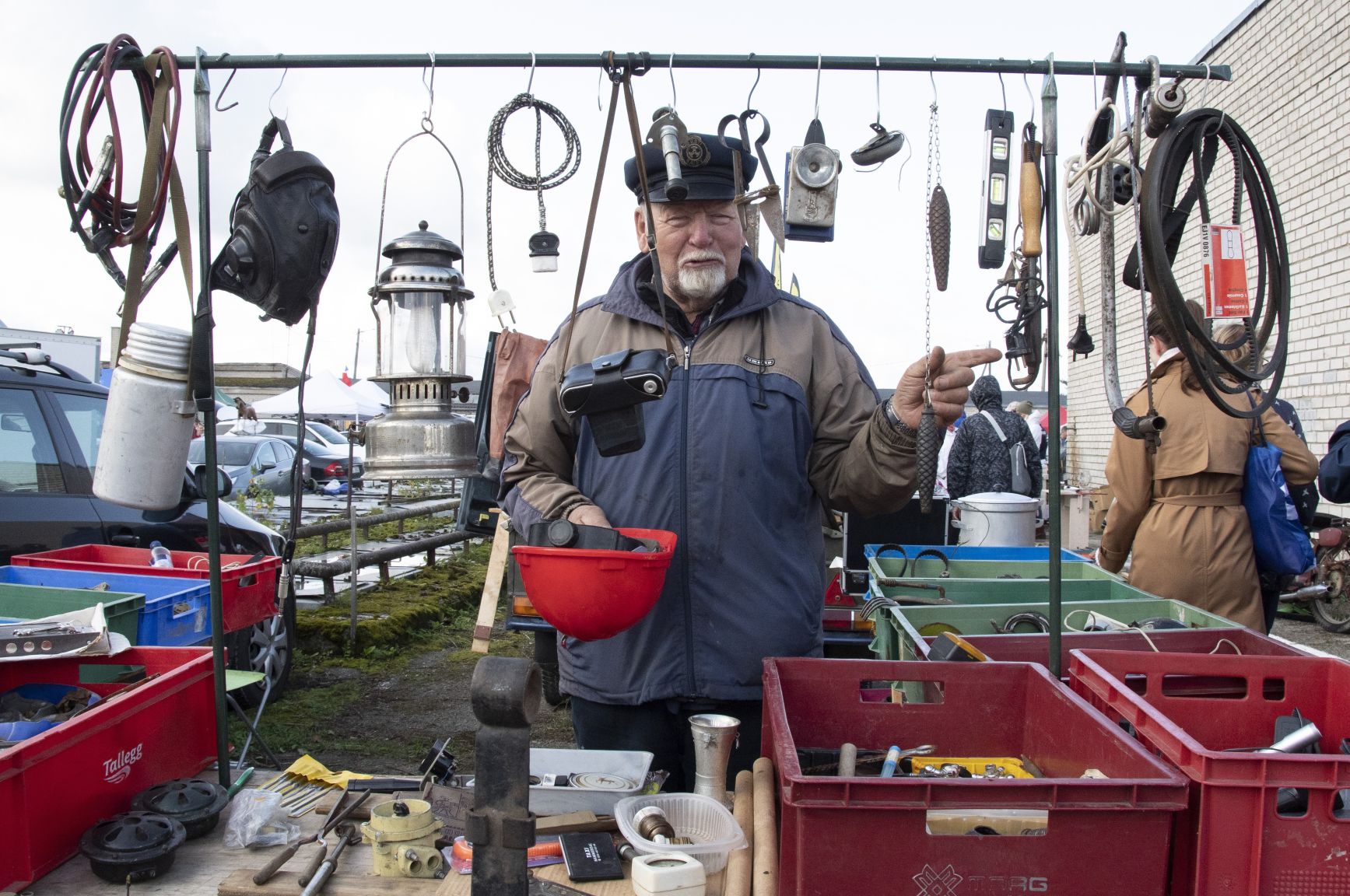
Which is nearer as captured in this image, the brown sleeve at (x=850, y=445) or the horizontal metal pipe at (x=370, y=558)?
the brown sleeve at (x=850, y=445)

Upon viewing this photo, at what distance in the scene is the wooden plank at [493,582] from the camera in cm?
529

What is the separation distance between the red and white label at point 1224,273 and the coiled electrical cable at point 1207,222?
40 mm

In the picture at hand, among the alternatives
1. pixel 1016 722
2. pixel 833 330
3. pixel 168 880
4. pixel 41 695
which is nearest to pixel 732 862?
pixel 1016 722

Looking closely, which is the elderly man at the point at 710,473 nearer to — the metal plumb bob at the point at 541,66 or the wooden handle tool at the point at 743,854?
the metal plumb bob at the point at 541,66

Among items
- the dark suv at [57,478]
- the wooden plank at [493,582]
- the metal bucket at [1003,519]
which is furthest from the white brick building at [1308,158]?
the dark suv at [57,478]

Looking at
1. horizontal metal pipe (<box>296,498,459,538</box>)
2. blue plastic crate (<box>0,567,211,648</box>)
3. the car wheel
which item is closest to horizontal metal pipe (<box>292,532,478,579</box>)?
horizontal metal pipe (<box>296,498,459,538</box>)

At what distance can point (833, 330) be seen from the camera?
2.41m

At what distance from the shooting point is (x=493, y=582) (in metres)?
5.52

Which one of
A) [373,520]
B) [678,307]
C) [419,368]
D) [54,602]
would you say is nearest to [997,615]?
[678,307]

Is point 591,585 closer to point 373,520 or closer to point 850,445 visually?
point 850,445

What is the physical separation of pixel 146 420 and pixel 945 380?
1.60m

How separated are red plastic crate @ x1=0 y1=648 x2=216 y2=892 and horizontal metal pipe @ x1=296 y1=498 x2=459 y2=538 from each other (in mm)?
4367

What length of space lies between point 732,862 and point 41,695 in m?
1.63

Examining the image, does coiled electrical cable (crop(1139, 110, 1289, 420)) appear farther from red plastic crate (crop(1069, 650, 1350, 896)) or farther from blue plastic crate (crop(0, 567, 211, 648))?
blue plastic crate (crop(0, 567, 211, 648))
